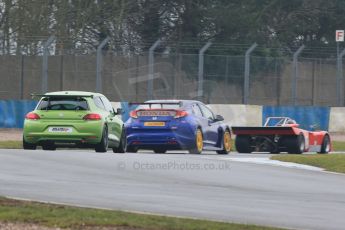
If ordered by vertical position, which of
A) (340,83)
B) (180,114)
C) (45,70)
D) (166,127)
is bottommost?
(166,127)

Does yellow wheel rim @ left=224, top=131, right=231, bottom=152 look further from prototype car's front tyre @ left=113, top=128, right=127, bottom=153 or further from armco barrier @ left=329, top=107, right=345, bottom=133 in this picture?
armco barrier @ left=329, top=107, right=345, bottom=133

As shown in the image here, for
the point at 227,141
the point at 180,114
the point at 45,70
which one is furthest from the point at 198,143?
the point at 45,70

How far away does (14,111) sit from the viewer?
3944 cm

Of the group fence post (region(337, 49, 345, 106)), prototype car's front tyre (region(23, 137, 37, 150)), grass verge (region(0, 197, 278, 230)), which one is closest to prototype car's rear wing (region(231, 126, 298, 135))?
prototype car's front tyre (region(23, 137, 37, 150))

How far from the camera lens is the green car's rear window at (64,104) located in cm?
2335

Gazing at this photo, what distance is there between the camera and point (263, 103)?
4253 centimetres

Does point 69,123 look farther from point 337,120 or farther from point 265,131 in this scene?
point 337,120

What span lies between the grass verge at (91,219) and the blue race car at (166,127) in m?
12.6

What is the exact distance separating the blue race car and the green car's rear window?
2.19 m

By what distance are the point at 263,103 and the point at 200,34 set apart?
19.4m

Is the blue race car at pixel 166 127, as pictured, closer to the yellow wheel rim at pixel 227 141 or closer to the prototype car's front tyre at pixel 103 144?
the yellow wheel rim at pixel 227 141

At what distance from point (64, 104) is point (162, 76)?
1740 cm

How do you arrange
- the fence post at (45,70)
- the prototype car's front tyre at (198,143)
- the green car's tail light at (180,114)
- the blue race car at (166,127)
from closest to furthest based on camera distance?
1. the blue race car at (166,127)
2. the green car's tail light at (180,114)
3. the prototype car's front tyre at (198,143)
4. the fence post at (45,70)

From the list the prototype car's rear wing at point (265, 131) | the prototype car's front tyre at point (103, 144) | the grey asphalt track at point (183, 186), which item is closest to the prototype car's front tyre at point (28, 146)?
the prototype car's front tyre at point (103, 144)
